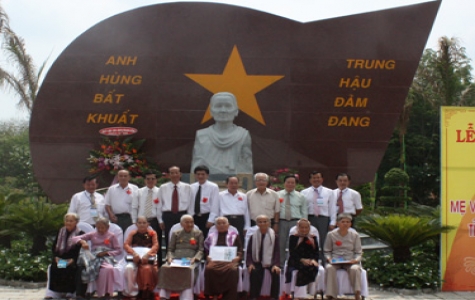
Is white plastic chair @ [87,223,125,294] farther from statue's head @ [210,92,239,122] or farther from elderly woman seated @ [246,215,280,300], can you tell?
statue's head @ [210,92,239,122]

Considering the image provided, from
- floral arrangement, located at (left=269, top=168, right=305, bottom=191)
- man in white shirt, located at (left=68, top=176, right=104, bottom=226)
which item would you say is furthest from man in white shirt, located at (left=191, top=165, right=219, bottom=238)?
floral arrangement, located at (left=269, top=168, right=305, bottom=191)

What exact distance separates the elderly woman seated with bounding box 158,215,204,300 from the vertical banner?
332 centimetres

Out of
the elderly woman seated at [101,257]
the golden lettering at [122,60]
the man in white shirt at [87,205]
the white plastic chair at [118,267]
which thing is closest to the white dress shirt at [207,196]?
the white plastic chair at [118,267]

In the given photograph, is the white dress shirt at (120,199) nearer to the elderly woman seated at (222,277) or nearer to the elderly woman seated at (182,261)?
the elderly woman seated at (182,261)

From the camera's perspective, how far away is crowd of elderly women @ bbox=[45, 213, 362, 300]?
7.16 meters

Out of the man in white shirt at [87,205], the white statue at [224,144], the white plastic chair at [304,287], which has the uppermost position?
the white statue at [224,144]

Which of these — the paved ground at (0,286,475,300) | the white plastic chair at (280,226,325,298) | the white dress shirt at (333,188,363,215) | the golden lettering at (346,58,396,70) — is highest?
the golden lettering at (346,58,396,70)

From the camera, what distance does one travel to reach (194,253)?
7.38 m

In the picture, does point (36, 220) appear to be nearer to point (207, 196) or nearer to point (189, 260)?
point (207, 196)

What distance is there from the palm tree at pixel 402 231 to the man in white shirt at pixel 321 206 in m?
0.96

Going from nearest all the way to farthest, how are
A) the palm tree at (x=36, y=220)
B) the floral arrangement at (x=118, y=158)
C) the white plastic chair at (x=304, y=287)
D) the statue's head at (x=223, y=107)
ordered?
the white plastic chair at (x=304, y=287), the palm tree at (x=36, y=220), the statue's head at (x=223, y=107), the floral arrangement at (x=118, y=158)

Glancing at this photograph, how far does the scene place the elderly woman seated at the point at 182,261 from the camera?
7129 millimetres

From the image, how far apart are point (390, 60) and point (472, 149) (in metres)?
4.69

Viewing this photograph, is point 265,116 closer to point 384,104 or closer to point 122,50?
point 384,104
